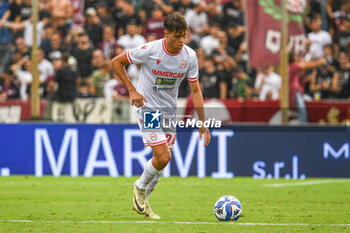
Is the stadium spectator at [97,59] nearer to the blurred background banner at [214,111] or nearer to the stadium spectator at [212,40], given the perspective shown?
the blurred background banner at [214,111]

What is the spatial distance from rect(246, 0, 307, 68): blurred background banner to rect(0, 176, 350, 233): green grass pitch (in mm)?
2488

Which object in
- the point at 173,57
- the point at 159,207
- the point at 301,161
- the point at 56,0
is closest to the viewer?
the point at 173,57

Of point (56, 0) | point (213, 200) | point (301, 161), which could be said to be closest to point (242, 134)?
point (301, 161)

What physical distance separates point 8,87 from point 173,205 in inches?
332

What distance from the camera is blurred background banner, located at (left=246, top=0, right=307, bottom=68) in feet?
46.2

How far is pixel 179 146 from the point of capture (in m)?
13.8

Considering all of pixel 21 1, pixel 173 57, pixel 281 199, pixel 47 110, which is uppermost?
pixel 21 1

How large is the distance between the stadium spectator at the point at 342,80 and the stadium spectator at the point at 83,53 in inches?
223

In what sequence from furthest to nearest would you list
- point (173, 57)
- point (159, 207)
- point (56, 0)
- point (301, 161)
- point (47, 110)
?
1. point (56, 0)
2. point (47, 110)
3. point (301, 161)
4. point (159, 207)
5. point (173, 57)

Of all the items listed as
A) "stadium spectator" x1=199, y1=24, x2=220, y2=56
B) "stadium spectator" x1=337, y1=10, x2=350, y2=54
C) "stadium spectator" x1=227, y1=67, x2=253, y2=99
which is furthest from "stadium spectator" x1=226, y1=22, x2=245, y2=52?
"stadium spectator" x1=337, y1=10, x2=350, y2=54

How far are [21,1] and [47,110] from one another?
3.39 m

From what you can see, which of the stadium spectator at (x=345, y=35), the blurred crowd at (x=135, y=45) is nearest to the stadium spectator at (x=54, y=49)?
the blurred crowd at (x=135, y=45)

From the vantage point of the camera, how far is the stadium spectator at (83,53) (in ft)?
57.4

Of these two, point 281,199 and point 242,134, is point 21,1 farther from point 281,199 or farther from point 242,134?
point 281,199
